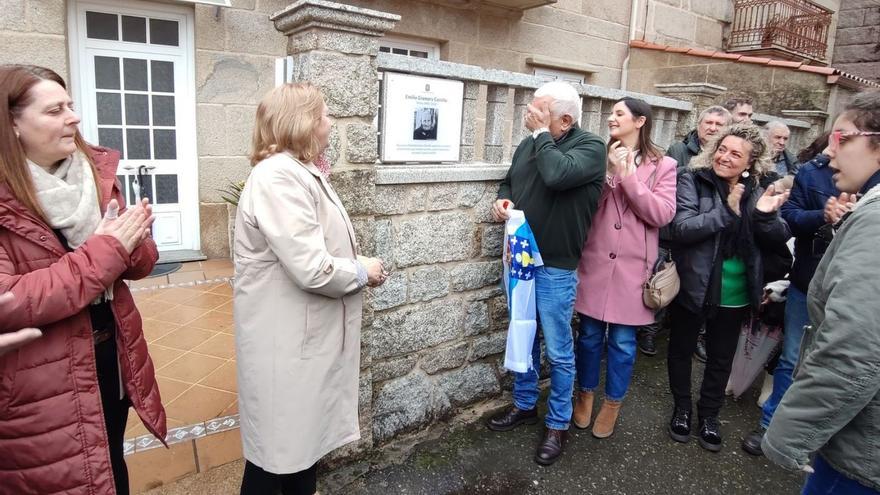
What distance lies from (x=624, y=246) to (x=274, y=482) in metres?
2.19

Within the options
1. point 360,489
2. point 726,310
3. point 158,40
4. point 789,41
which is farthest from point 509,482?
point 789,41

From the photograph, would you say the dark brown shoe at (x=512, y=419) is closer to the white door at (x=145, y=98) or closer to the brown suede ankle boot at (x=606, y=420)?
the brown suede ankle boot at (x=606, y=420)

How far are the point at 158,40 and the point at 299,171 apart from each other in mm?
5266

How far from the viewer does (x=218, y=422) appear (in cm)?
A: 337

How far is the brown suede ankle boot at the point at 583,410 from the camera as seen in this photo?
11.5 feet

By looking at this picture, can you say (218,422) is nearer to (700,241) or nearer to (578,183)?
(578,183)

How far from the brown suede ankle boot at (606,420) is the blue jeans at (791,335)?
0.84m

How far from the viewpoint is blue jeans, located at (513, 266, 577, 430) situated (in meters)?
3.12

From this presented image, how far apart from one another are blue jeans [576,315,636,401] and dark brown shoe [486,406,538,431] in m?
0.39

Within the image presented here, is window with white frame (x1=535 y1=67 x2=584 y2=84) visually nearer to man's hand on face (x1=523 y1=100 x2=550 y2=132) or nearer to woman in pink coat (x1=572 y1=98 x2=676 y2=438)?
woman in pink coat (x1=572 y1=98 x2=676 y2=438)

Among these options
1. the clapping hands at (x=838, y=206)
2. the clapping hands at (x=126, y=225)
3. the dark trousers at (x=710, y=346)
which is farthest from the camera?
the dark trousers at (x=710, y=346)

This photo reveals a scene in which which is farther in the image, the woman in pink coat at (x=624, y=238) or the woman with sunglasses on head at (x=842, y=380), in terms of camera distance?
the woman in pink coat at (x=624, y=238)

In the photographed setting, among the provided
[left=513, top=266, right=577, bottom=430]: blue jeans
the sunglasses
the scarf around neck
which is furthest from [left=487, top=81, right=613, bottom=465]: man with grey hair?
the sunglasses

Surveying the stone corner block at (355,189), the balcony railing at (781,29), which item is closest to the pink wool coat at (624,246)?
the stone corner block at (355,189)
